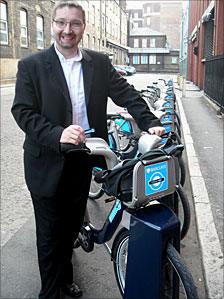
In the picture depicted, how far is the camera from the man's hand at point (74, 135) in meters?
1.87

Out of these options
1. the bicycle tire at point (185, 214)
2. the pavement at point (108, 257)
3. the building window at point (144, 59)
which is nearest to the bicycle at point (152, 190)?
the pavement at point (108, 257)

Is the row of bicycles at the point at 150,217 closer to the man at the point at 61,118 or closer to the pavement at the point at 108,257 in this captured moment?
the man at the point at 61,118

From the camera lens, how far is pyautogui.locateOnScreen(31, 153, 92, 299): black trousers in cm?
236

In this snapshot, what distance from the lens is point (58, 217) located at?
7.94 ft

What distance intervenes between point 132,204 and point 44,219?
27.1 inches

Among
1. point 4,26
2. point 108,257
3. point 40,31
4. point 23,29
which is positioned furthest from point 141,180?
point 40,31

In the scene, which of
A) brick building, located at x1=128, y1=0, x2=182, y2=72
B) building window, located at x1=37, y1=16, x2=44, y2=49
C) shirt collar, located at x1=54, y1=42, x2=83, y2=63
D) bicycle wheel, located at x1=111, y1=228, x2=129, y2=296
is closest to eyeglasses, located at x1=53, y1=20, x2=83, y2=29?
shirt collar, located at x1=54, y1=42, x2=83, y2=63

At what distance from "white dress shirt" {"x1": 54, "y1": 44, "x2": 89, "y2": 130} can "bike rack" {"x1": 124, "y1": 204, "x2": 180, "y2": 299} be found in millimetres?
677

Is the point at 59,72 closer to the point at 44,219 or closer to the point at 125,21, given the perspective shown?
the point at 44,219

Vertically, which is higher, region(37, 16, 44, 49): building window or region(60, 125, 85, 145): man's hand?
region(37, 16, 44, 49): building window

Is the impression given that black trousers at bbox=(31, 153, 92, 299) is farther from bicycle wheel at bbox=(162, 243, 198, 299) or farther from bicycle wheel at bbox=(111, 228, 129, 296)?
bicycle wheel at bbox=(162, 243, 198, 299)

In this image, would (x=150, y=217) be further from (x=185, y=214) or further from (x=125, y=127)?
(x=125, y=127)

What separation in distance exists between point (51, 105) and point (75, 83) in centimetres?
21

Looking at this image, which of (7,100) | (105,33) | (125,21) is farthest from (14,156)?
(125,21)
